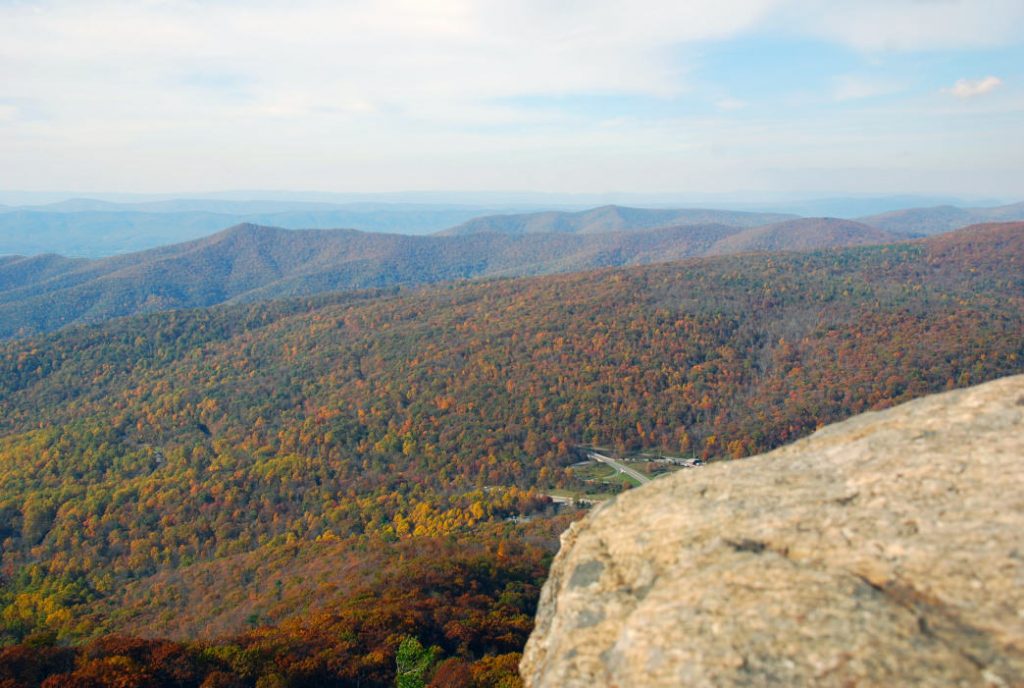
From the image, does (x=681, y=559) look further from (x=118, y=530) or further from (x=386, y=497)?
(x=118, y=530)

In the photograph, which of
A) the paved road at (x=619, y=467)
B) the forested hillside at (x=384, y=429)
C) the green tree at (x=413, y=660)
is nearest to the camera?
the green tree at (x=413, y=660)

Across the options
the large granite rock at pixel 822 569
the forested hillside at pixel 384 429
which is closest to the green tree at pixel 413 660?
the forested hillside at pixel 384 429

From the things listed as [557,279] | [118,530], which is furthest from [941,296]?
[118,530]

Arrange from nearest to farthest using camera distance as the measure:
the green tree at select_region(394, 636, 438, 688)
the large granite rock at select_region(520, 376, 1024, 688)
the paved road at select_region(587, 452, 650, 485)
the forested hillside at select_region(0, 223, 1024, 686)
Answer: the large granite rock at select_region(520, 376, 1024, 688), the green tree at select_region(394, 636, 438, 688), the forested hillside at select_region(0, 223, 1024, 686), the paved road at select_region(587, 452, 650, 485)

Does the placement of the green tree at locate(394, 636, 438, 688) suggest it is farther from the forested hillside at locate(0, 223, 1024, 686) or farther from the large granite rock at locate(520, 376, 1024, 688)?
the large granite rock at locate(520, 376, 1024, 688)

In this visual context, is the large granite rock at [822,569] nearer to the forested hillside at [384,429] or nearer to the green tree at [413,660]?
the green tree at [413,660]

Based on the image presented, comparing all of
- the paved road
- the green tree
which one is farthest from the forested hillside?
the paved road
